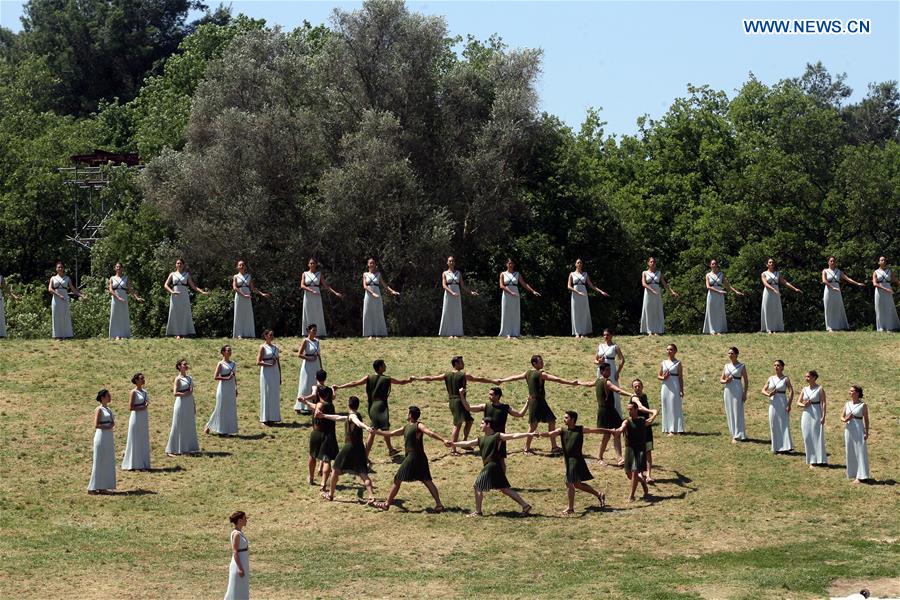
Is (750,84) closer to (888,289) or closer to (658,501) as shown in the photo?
(888,289)

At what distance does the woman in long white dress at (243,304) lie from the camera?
130ft

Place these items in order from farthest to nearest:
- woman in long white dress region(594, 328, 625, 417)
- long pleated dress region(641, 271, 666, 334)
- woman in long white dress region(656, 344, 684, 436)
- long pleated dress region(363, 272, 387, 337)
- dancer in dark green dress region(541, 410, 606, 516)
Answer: long pleated dress region(363, 272, 387, 337) → long pleated dress region(641, 271, 666, 334) → woman in long white dress region(594, 328, 625, 417) → woman in long white dress region(656, 344, 684, 436) → dancer in dark green dress region(541, 410, 606, 516)

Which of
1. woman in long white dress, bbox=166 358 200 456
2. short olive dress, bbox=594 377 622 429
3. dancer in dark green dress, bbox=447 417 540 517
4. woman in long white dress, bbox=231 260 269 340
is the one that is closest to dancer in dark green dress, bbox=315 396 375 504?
dancer in dark green dress, bbox=447 417 540 517

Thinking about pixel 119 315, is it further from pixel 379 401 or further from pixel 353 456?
pixel 353 456

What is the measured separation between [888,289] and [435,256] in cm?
1656

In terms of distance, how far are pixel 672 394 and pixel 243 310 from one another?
13685 millimetres

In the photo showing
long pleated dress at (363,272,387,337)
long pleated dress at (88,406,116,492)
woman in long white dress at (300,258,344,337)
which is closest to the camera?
long pleated dress at (88,406,116,492)

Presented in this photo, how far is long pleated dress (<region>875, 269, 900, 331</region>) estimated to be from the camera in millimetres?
41125

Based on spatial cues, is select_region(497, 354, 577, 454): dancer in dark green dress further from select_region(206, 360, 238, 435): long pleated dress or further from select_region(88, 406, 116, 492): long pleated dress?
select_region(88, 406, 116, 492): long pleated dress

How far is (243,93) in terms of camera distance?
177 feet

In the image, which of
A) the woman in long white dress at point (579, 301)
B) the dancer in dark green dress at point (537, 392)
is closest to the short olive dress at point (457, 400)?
the dancer in dark green dress at point (537, 392)

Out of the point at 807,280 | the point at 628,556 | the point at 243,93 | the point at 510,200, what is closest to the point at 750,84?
the point at 807,280

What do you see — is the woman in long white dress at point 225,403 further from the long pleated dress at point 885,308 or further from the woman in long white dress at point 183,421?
the long pleated dress at point 885,308

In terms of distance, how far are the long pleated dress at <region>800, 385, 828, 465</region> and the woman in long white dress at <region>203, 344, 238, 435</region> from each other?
41.5 ft
